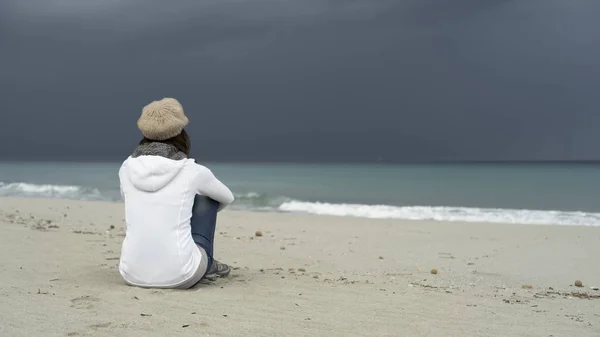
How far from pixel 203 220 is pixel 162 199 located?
494 mm

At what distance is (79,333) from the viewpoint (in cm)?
329

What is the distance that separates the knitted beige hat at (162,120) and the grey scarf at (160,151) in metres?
0.07

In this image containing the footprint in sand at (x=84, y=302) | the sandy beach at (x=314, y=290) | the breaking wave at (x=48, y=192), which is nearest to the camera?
the sandy beach at (x=314, y=290)

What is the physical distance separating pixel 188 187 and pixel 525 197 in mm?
25186

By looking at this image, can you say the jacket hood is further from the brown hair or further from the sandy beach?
the sandy beach

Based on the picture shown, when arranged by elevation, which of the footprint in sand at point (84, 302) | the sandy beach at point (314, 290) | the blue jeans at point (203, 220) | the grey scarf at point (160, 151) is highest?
the grey scarf at point (160, 151)

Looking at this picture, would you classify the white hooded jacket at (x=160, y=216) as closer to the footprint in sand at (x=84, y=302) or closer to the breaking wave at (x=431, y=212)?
the footprint in sand at (x=84, y=302)

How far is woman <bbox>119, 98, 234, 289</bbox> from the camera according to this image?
436cm

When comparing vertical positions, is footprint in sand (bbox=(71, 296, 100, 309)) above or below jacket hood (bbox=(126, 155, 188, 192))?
below

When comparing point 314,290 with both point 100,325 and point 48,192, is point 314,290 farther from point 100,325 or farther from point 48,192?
point 48,192

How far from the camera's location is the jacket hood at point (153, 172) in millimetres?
4352

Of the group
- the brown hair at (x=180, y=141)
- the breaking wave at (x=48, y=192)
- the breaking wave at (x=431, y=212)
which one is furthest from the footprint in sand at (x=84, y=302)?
the breaking wave at (x=48, y=192)

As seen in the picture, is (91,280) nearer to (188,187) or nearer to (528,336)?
(188,187)

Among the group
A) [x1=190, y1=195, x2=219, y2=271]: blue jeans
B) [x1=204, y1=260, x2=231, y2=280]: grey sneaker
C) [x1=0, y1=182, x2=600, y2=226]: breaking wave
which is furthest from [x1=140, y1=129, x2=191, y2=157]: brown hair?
[x1=0, y1=182, x2=600, y2=226]: breaking wave
